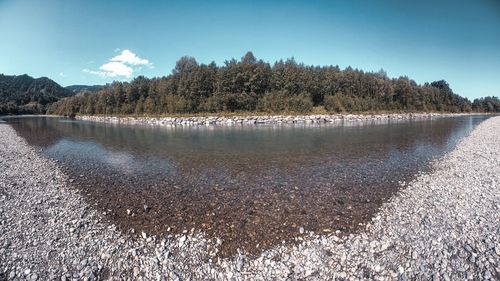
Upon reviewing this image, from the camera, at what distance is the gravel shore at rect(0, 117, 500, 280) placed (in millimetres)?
6730

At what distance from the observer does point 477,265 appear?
6793 mm

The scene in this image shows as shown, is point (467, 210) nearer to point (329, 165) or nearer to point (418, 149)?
point (329, 165)

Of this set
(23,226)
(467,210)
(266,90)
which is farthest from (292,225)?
(266,90)

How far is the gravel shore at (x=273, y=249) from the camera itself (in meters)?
6.73

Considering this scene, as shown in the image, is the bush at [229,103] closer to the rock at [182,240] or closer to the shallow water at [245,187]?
the shallow water at [245,187]

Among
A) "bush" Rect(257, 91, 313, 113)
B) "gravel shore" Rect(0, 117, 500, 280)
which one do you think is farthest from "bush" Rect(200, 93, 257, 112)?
"gravel shore" Rect(0, 117, 500, 280)

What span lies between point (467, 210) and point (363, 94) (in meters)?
110

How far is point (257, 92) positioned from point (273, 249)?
86.1 m

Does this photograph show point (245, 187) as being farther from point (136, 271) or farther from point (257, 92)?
point (257, 92)

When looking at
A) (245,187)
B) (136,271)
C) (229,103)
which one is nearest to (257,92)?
(229,103)

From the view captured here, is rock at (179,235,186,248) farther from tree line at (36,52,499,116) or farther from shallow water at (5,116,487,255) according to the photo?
tree line at (36,52,499,116)

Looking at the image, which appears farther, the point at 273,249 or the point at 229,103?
the point at 229,103

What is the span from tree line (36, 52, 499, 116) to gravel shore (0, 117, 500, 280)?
244 ft

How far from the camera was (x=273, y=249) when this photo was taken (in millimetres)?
7836
